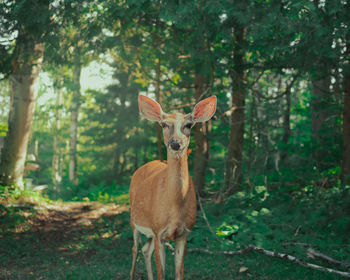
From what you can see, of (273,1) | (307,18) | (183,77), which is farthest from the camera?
(183,77)

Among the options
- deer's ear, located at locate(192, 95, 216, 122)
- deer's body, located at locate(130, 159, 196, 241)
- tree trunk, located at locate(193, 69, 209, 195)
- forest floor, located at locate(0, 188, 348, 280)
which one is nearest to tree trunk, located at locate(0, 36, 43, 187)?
forest floor, located at locate(0, 188, 348, 280)

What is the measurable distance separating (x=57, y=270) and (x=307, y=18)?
224 inches

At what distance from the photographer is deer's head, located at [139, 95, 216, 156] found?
10.9 ft

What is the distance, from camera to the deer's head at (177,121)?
131 inches

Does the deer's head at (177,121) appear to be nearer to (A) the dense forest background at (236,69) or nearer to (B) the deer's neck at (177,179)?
(B) the deer's neck at (177,179)

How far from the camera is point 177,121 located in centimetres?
340

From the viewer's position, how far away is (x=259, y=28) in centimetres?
574

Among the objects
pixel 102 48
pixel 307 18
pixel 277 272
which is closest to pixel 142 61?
pixel 102 48

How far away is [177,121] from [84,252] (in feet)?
17.4

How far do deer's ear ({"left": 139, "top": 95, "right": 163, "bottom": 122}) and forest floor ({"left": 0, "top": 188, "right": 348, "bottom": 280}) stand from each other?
262 centimetres

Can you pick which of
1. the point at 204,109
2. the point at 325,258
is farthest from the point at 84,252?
the point at 204,109

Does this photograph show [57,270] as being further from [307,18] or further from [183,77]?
[183,77]

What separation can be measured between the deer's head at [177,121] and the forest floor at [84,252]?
2.61 m

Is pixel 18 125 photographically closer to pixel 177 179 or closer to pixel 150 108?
pixel 150 108
